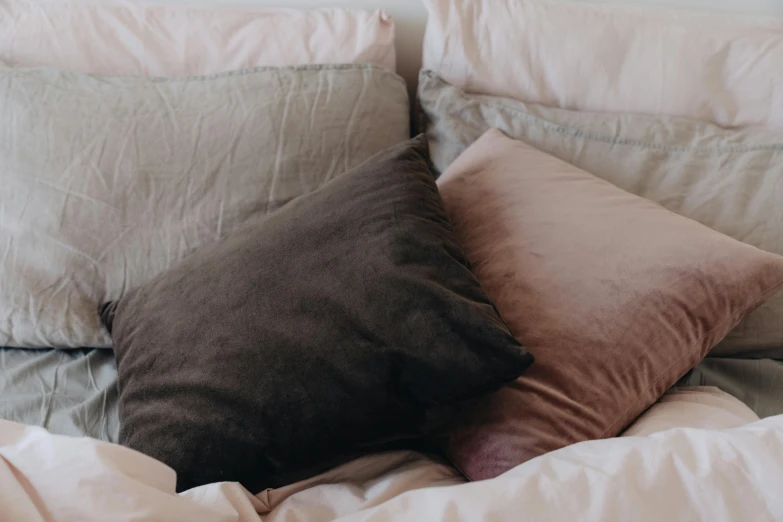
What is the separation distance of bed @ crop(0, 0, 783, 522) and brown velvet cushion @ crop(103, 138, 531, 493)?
2.1 inches

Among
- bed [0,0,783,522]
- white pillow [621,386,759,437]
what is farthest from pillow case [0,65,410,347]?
white pillow [621,386,759,437]

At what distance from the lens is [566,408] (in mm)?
733

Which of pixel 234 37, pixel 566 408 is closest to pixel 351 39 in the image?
pixel 234 37

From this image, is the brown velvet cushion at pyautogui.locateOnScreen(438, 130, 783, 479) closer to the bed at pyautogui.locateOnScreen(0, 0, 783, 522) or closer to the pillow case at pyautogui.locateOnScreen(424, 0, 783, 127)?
the bed at pyautogui.locateOnScreen(0, 0, 783, 522)

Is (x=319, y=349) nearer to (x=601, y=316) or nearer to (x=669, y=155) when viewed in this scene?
(x=601, y=316)

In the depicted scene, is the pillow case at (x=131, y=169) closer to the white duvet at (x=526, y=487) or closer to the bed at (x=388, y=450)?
the bed at (x=388, y=450)

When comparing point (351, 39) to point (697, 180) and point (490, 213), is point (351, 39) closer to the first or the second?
point (490, 213)

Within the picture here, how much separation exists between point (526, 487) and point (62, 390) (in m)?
0.67

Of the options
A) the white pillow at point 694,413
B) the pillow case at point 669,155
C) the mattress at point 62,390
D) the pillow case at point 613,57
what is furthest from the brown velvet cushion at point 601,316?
the mattress at point 62,390

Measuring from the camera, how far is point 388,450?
78 centimetres

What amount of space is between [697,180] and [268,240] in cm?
64

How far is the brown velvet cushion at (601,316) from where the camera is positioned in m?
0.73

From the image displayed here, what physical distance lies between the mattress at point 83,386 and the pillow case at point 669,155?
0.04 meters

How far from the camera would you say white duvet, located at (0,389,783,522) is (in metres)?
0.54
